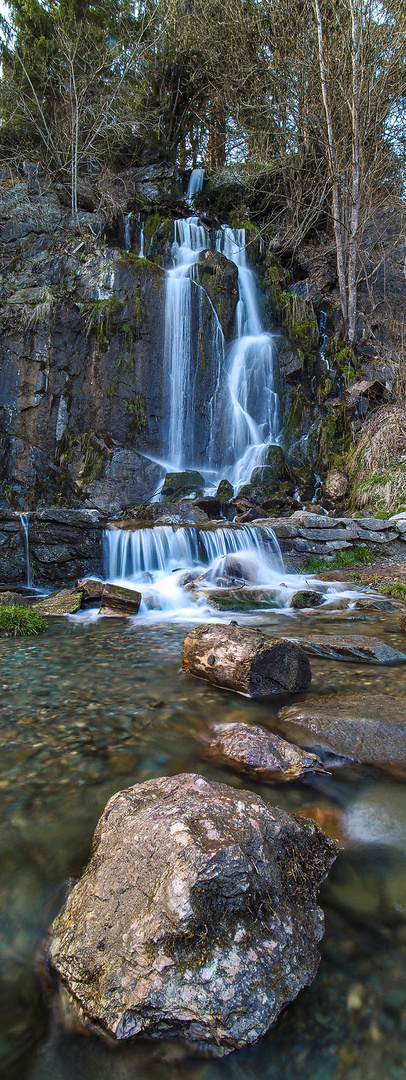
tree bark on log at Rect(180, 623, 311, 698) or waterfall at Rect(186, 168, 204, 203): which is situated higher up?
waterfall at Rect(186, 168, 204, 203)

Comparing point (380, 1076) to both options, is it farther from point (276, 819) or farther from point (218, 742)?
point (218, 742)

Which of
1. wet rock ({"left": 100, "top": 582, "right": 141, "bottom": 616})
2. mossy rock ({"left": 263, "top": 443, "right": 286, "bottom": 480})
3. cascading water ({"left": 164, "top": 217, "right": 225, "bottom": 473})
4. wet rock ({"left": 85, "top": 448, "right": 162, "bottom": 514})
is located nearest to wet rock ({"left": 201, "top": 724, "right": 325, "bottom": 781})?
wet rock ({"left": 100, "top": 582, "right": 141, "bottom": 616})

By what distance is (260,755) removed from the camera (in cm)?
268

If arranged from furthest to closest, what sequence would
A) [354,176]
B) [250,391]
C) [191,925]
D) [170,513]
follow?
[250,391] → [354,176] → [170,513] → [191,925]

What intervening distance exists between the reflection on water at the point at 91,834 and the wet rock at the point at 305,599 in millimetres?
2931

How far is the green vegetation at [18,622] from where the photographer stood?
18.9 feet

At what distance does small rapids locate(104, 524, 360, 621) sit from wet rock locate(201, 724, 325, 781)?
16.3 feet

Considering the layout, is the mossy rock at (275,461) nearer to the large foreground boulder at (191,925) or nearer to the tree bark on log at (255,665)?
the tree bark on log at (255,665)

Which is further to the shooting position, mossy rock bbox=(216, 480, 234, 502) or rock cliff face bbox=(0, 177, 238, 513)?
rock cliff face bbox=(0, 177, 238, 513)

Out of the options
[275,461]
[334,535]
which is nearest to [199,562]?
[334,535]

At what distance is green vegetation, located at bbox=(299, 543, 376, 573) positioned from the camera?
33.0 ft

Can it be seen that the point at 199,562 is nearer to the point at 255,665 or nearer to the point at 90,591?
the point at 90,591

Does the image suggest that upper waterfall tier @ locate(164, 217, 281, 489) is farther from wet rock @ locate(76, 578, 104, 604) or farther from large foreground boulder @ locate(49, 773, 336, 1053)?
large foreground boulder @ locate(49, 773, 336, 1053)

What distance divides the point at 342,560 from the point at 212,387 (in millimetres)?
8248
